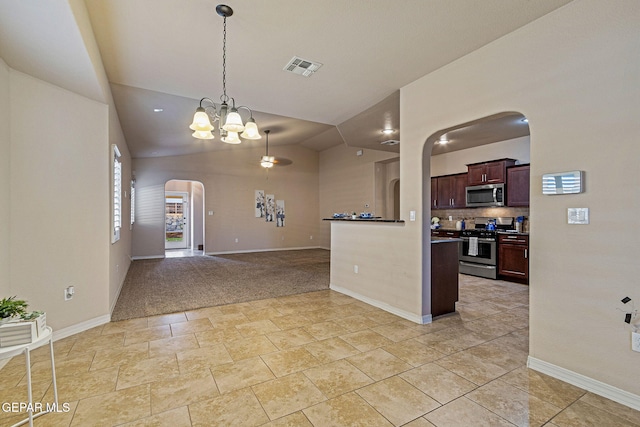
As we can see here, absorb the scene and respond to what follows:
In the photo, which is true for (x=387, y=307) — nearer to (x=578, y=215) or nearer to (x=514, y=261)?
(x=578, y=215)

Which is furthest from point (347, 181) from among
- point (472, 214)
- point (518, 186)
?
point (518, 186)

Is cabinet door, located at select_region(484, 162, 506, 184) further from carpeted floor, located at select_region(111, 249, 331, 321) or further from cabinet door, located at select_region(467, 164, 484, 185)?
carpeted floor, located at select_region(111, 249, 331, 321)

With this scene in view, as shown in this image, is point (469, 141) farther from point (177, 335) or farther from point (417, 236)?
point (177, 335)

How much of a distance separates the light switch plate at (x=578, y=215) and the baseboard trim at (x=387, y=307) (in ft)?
5.95

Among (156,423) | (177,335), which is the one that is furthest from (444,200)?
(156,423)

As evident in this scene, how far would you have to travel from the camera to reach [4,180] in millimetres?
2598

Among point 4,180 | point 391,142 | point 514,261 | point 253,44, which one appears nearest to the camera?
A: point 4,180

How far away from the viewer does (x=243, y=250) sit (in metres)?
9.88

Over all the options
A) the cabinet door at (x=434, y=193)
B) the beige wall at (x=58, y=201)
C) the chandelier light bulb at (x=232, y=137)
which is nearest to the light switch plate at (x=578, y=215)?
the chandelier light bulb at (x=232, y=137)

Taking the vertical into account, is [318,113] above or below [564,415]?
above

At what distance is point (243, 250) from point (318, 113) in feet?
20.7

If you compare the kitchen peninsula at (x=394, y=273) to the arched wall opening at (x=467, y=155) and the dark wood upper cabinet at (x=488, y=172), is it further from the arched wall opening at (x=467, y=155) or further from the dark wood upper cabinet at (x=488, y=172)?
the dark wood upper cabinet at (x=488, y=172)

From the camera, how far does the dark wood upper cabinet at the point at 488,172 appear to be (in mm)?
5852

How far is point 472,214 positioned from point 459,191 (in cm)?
60
